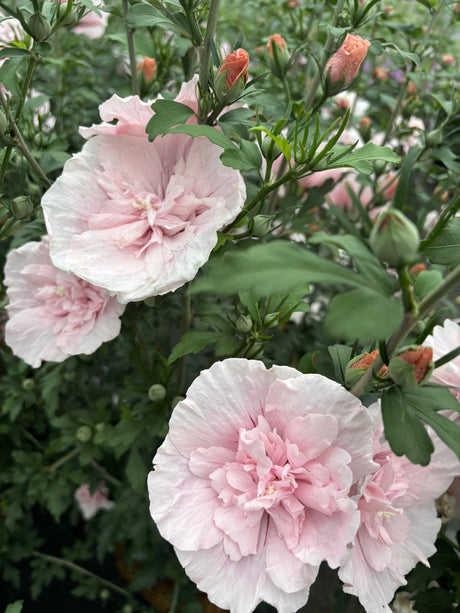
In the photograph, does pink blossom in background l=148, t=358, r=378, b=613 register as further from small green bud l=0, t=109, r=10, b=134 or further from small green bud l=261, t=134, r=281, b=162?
small green bud l=0, t=109, r=10, b=134

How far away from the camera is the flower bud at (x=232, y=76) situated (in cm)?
45

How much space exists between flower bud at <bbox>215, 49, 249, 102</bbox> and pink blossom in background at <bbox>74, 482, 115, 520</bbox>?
77cm

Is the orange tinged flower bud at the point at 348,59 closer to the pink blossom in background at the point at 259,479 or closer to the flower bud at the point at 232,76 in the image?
the flower bud at the point at 232,76

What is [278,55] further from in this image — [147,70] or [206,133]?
[206,133]

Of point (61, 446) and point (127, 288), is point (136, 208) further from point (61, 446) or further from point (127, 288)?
point (61, 446)

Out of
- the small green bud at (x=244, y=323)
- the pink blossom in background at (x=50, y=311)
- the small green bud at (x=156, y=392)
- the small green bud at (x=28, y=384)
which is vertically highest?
the small green bud at (x=244, y=323)

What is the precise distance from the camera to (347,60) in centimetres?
54

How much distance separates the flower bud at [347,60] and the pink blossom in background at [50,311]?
325 millimetres

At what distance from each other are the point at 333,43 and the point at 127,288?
0.36 metres

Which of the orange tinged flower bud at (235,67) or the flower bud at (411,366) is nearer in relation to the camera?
the flower bud at (411,366)

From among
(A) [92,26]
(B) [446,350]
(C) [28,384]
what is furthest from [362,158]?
(A) [92,26]

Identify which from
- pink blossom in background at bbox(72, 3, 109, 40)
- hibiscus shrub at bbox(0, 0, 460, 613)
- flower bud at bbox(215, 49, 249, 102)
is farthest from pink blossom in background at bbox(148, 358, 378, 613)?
pink blossom in background at bbox(72, 3, 109, 40)

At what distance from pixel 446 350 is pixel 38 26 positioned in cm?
44

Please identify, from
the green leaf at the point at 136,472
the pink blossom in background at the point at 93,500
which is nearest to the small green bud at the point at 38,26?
the green leaf at the point at 136,472
